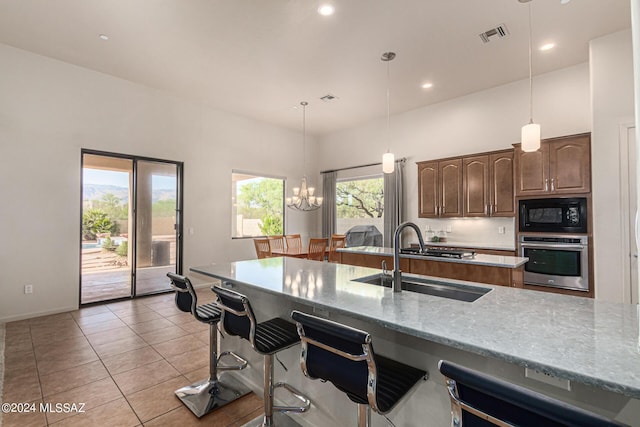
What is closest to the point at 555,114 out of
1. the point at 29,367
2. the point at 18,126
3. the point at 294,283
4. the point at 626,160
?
the point at 626,160

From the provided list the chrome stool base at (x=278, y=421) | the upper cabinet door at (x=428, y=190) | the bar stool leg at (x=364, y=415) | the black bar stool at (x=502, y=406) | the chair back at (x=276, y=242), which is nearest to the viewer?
the black bar stool at (x=502, y=406)

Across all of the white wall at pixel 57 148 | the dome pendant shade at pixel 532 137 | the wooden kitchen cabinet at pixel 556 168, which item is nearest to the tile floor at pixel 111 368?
the white wall at pixel 57 148

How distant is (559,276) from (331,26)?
4295mm

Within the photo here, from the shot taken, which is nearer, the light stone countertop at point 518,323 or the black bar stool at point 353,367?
the light stone countertop at point 518,323

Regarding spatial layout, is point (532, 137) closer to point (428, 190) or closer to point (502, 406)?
point (502, 406)

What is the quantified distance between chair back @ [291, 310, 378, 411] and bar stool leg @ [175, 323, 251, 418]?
126 cm

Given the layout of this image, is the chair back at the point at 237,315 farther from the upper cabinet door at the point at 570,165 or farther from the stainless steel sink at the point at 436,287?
the upper cabinet door at the point at 570,165

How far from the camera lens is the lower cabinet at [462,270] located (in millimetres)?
3037

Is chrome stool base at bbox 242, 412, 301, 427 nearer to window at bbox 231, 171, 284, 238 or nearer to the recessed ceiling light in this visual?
the recessed ceiling light

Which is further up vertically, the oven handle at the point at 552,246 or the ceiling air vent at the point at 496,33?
the ceiling air vent at the point at 496,33

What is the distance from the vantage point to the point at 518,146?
4.56 metres

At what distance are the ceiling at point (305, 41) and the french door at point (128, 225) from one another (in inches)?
58.0

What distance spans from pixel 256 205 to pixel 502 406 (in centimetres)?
656

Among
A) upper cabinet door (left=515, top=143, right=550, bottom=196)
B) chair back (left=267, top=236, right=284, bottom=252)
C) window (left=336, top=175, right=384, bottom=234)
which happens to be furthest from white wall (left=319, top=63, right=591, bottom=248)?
chair back (left=267, top=236, right=284, bottom=252)
